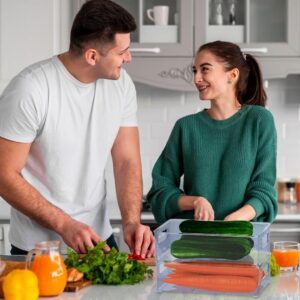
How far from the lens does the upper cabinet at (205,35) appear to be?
429 centimetres

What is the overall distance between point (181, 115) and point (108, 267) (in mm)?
2516

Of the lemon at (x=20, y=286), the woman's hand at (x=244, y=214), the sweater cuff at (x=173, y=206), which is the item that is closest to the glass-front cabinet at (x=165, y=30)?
the sweater cuff at (x=173, y=206)

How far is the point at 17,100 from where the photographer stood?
2.76 meters

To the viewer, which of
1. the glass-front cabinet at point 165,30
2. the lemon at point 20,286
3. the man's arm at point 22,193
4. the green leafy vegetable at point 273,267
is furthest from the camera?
the glass-front cabinet at point 165,30

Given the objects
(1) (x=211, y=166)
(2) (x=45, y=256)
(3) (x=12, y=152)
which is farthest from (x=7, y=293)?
(1) (x=211, y=166)

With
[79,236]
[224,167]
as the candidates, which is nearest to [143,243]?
[79,236]

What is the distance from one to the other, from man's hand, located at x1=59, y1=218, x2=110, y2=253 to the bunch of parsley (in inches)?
5.4

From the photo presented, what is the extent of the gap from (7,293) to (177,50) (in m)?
2.46

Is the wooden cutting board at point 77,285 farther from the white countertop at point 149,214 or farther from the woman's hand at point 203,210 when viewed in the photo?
the white countertop at point 149,214

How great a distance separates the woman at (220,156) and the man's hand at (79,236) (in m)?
0.48

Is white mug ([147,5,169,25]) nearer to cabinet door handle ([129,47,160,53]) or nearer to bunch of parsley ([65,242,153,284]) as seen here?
cabinet door handle ([129,47,160,53])

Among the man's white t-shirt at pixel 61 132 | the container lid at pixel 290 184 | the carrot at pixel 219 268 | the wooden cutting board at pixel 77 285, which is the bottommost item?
the container lid at pixel 290 184

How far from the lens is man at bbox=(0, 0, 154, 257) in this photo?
2.75 metres

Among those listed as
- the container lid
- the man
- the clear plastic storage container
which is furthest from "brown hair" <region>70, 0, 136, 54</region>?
the container lid
